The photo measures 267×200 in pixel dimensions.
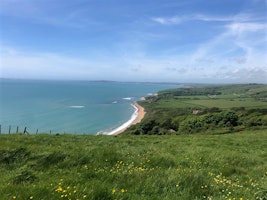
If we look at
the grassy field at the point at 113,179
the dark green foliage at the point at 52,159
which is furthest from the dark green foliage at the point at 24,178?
the dark green foliage at the point at 52,159

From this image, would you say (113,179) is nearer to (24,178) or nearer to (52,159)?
(24,178)

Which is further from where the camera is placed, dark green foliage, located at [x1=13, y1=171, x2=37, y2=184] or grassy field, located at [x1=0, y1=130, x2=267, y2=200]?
dark green foliage, located at [x1=13, y1=171, x2=37, y2=184]

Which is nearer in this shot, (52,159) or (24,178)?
(24,178)

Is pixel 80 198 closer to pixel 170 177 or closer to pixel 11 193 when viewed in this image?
pixel 11 193

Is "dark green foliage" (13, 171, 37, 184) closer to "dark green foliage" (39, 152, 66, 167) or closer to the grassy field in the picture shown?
the grassy field

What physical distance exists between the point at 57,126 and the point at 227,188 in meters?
77.0

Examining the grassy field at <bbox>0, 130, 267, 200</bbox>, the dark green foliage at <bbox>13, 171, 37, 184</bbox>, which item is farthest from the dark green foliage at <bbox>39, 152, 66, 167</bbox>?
the dark green foliage at <bbox>13, 171, 37, 184</bbox>

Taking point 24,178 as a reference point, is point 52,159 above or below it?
below

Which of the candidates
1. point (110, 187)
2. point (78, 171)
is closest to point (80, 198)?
point (110, 187)

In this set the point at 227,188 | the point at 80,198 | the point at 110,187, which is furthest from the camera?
the point at 227,188

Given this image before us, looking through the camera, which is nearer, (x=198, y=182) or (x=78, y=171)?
(x=198, y=182)

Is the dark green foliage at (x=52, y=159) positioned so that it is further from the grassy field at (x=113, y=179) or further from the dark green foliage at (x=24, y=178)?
the dark green foliage at (x=24, y=178)

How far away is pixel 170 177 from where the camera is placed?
490 cm

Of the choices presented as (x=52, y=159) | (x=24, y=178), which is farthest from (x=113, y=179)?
(x=52, y=159)
